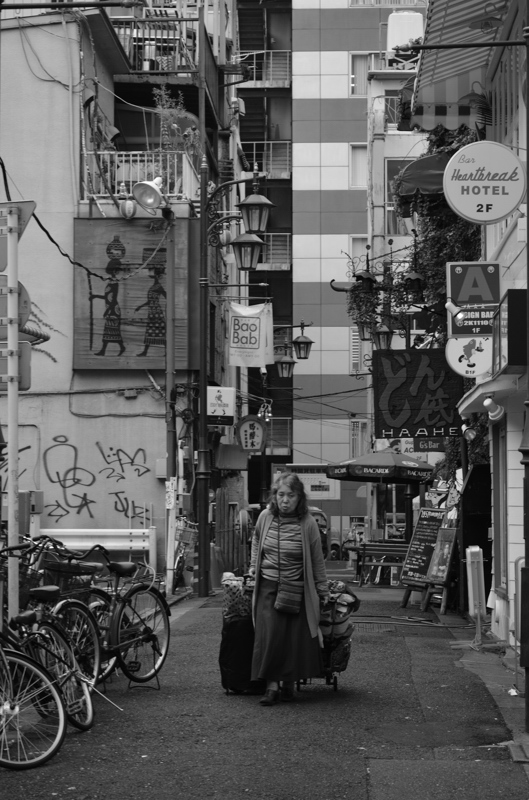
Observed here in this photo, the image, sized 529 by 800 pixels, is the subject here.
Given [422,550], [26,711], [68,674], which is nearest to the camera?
[26,711]

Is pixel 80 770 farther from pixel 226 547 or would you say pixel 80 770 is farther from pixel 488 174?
pixel 226 547

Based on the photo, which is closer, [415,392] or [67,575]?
[67,575]

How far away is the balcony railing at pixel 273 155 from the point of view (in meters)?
55.8

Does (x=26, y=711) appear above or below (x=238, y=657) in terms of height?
above

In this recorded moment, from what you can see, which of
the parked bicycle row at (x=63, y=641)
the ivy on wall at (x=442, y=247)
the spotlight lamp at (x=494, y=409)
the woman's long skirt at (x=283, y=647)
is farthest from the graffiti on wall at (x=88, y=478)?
the woman's long skirt at (x=283, y=647)

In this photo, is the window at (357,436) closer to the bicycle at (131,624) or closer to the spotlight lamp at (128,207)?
the spotlight lamp at (128,207)

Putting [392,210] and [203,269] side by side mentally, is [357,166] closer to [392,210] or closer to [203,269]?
[392,210]

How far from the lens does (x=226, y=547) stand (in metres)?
30.6

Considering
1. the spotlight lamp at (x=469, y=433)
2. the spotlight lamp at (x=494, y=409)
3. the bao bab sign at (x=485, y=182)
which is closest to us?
the bao bab sign at (x=485, y=182)

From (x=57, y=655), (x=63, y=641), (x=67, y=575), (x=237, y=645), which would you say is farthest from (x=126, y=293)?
(x=57, y=655)

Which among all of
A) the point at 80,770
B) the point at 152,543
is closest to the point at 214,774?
the point at 80,770

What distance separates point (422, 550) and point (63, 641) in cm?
1089

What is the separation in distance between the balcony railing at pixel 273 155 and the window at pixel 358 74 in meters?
4.36

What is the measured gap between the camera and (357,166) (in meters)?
53.0
